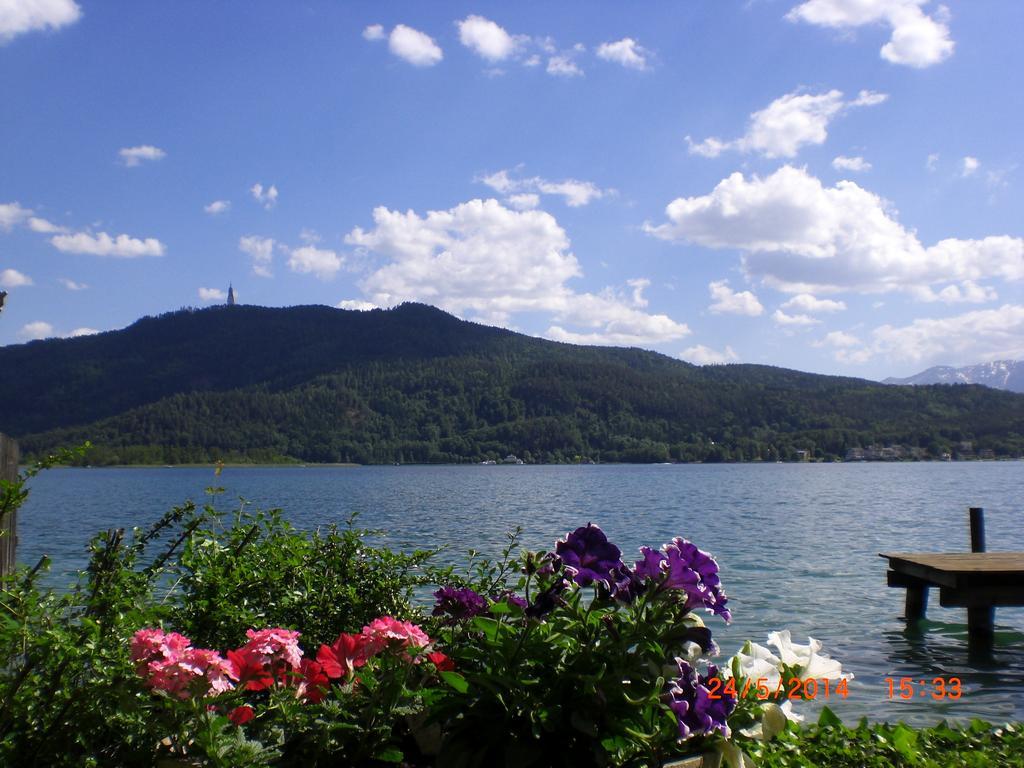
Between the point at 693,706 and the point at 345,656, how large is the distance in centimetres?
147

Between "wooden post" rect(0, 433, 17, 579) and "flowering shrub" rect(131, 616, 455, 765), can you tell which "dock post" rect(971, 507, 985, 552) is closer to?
"flowering shrub" rect(131, 616, 455, 765)

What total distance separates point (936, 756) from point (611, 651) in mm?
2820

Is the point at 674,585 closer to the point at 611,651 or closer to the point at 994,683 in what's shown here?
the point at 611,651

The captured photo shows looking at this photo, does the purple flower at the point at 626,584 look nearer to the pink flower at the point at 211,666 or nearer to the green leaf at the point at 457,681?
the green leaf at the point at 457,681

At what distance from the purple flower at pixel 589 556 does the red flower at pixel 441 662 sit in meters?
0.78

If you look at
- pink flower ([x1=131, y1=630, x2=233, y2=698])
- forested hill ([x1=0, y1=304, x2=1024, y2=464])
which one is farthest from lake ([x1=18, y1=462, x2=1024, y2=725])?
forested hill ([x1=0, y1=304, x2=1024, y2=464])

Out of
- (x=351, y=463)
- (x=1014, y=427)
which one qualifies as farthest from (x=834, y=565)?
(x=351, y=463)

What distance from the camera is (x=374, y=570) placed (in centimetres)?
518

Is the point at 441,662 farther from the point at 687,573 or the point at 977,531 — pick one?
the point at 977,531

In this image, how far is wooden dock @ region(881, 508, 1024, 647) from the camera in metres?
9.42

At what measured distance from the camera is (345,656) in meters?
3.56

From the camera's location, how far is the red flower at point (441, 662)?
136 inches
